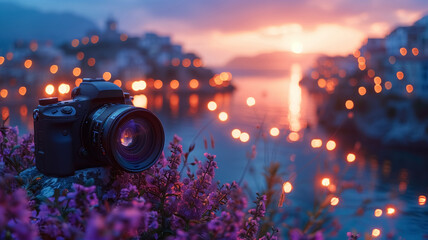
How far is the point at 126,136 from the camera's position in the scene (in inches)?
72.7

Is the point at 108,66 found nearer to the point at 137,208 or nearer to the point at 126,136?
the point at 126,136

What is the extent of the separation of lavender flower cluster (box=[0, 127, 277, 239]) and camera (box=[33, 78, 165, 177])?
0.38ft

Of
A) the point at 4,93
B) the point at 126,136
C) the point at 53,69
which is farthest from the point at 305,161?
the point at 53,69

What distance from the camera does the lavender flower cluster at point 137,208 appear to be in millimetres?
865

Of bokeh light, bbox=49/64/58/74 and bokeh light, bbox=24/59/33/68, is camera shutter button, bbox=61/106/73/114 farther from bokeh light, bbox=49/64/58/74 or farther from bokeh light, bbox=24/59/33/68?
bokeh light, bbox=24/59/33/68

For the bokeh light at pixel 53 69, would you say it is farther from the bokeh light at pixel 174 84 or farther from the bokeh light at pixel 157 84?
the bokeh light at pixel 174 84

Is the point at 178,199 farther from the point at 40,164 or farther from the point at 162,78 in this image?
the point at 162,78

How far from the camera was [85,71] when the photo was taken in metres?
50.4

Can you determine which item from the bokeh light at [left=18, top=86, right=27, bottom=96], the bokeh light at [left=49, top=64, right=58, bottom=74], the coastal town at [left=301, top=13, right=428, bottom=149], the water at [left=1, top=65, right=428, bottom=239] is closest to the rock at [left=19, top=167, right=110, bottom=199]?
the water at [left=1, top=65, right=428, bottom=239]

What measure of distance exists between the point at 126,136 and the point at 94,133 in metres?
0.16

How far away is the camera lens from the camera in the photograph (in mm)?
1675

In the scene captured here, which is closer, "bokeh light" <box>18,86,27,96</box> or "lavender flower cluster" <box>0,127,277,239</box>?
"lavender flower cluster" <box>0,127,277,239</box>

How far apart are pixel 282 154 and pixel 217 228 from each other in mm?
20801

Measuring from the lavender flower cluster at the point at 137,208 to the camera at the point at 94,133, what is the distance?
0.12 metres
